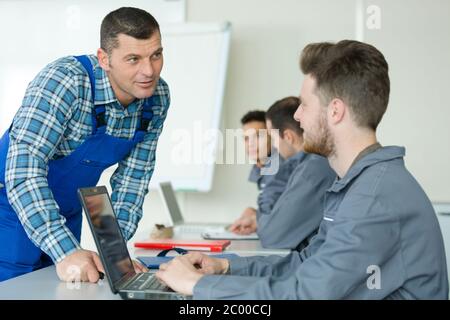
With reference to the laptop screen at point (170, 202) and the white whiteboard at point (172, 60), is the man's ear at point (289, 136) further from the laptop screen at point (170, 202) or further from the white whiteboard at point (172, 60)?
the white whiteboard at point (172, 60)

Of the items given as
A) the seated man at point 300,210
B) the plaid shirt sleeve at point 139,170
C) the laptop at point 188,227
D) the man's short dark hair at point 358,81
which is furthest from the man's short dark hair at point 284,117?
the man's short dark hair at point 358,81

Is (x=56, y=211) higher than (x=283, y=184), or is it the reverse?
(x=56, y=211)

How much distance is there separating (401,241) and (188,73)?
11.2ft

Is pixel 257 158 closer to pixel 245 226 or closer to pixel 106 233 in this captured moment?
pixel 245 226

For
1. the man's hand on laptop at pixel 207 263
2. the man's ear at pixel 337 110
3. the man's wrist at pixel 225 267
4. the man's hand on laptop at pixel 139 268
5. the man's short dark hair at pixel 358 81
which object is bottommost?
the man's hand on laptop at pixel 139 268

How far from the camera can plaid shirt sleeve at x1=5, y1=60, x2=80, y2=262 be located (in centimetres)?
150

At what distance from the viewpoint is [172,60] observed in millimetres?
4406

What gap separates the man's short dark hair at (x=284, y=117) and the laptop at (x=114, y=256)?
1474mm

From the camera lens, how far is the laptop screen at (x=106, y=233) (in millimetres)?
1326

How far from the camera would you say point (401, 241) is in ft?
3.64

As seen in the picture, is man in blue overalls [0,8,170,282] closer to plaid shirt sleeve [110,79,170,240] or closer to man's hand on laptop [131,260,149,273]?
plaid shirt sleeve [110,79,170,240]
